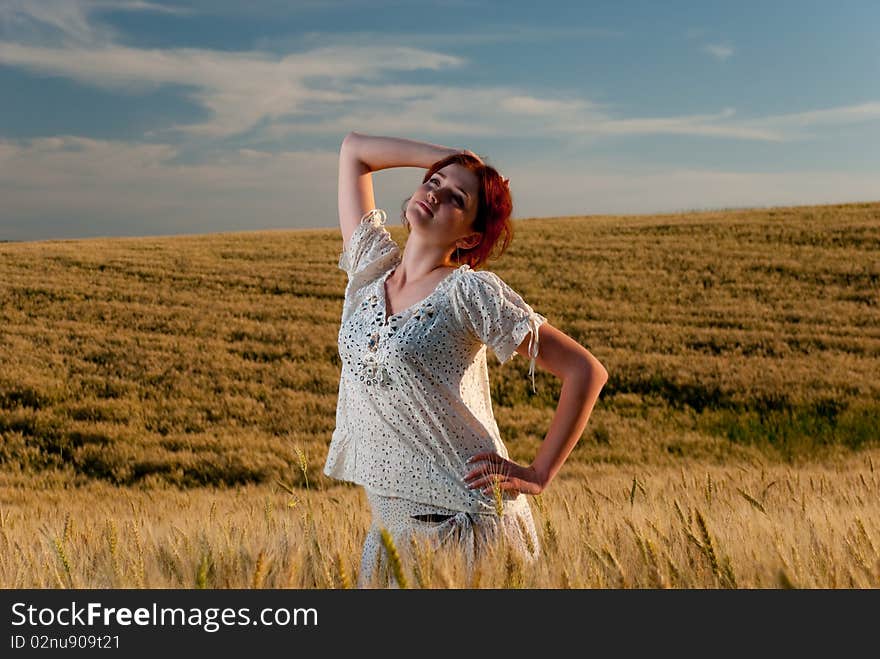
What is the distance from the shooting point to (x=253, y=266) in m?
27.5

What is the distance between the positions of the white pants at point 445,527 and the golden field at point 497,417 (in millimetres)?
131

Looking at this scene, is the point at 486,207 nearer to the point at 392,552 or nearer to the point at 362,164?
the point at 362,164

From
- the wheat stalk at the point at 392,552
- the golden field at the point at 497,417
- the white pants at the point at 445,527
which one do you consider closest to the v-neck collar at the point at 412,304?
the white pants at the point at 445,527

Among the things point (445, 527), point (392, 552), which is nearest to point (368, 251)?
point (445, 527)

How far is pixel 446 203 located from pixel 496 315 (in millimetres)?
523

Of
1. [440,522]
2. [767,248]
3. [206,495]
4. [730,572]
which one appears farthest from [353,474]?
[767,248]

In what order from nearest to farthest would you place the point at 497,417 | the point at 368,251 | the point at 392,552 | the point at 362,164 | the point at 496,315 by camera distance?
1. the point at 392,552
2. the point at 496,315
3. the point at 368,251
4. the point at 362,164
5. the point at 497,417

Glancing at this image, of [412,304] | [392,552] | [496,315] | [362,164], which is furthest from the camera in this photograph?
[362,164]

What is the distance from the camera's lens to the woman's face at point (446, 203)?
326 cm

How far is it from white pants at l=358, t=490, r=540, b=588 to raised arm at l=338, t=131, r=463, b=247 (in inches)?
48.6

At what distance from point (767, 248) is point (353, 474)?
2971 centimetres

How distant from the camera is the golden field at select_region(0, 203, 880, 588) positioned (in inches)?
102

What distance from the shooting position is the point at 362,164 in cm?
398

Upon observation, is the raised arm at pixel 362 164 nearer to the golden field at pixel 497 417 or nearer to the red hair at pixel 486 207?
the red hair at pixel 486 207
